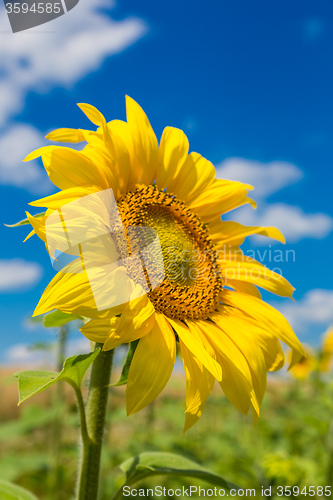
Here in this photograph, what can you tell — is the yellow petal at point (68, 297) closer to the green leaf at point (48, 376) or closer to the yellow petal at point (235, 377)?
the green leaf at point (48, 376)

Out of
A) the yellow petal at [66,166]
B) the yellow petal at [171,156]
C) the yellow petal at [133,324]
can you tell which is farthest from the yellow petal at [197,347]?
the yellow petal at [171,156]

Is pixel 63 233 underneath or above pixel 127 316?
above

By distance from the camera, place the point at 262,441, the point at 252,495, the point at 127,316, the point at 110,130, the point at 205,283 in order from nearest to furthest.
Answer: the point at 127,316
the point at 110,130
the point at 205,283
the point at 252,495
the point at 262,441

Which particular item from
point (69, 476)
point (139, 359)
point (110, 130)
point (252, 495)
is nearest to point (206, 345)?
point (139, 359)

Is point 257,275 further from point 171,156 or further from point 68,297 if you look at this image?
point 68,297

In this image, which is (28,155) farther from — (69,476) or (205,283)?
(69,476)

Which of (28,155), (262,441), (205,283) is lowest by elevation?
(262,441)

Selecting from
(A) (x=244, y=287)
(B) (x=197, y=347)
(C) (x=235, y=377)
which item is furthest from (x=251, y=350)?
(A) (x=244, y=287)
